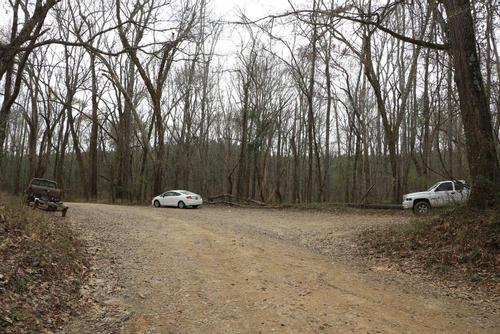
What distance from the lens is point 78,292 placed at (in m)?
6.62

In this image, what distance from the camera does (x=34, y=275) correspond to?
6387 mm

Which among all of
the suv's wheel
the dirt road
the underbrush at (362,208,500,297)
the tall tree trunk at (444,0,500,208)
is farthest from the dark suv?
the suv's wheel

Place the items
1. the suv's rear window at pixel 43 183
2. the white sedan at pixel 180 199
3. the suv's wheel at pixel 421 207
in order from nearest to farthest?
the suv's rear window at pixel 43 183, the suv's wheel at pixel 421 207, the white sedan at pixel 180 199

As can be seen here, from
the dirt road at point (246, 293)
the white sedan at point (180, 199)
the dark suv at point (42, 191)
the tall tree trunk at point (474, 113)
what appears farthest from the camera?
the white sedan at point (180, 199)

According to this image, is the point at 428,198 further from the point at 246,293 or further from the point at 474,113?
the point at 246,293

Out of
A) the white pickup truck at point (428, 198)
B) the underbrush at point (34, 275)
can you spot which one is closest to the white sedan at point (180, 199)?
→ the white pickup truck at point (428, 198)

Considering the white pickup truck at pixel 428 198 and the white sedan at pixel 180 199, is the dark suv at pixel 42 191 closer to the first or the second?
the white sedan at pixel 180 199

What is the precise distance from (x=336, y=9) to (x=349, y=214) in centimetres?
1317

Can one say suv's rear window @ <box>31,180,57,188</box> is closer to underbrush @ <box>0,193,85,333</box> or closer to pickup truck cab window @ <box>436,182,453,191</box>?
underbrush @ <box>0,193,85,333</box>

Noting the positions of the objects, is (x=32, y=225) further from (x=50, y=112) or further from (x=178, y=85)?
(x=50, y=112)

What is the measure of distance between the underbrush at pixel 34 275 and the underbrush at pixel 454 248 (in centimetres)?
686

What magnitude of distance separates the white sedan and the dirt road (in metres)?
12.5

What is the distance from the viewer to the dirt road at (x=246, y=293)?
5.54 meters

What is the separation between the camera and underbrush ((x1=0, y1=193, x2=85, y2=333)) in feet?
17.0
